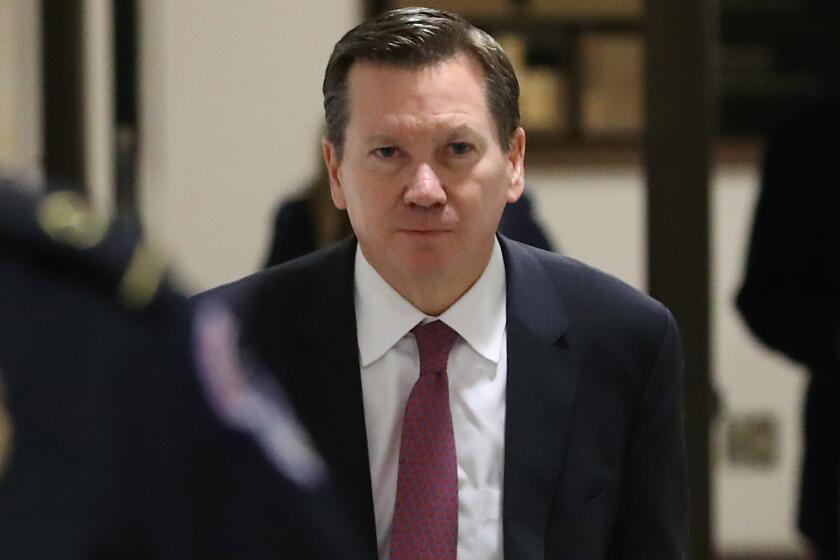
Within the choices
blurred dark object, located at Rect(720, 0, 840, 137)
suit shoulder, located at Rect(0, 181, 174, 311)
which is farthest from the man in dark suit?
blurred dark object, located at Rect(720, 0, 840, 137)

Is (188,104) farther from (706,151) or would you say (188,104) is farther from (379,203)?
(379,203)

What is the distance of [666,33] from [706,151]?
0.50 feet

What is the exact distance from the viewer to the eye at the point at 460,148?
3.49ft

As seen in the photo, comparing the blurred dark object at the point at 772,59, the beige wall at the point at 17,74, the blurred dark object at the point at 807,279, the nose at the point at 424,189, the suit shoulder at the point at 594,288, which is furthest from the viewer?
the blurred dark object at the point at 772,59

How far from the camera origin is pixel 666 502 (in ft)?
3.76

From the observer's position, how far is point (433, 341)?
112cm

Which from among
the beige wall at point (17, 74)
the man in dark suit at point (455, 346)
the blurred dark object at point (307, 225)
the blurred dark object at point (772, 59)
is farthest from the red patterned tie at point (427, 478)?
the blurred dark object at point (772, 59)

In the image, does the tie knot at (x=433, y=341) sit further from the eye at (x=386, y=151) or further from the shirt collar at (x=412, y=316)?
the eye at (x=386, y=151)

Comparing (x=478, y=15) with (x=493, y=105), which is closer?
(x=493, y=105)

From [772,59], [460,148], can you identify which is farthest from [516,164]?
[772,59]

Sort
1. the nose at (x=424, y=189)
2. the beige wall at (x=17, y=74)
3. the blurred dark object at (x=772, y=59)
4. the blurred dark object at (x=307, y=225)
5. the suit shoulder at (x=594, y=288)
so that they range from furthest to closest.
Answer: the blurred dark object at (x=772, y=59)
the beige wall at (x=17, y=74)
the blurred dark object at (x=307, y=225)
the suit shoulder at (x=594, y=288)
the nose at (x=424, y=189)

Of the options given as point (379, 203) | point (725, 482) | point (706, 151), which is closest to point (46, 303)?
point (379, 203)

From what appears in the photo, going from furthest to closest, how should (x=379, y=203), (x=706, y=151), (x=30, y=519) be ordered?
(x=706, y=151) → (x=379, y=203) → (x=30, y=519)

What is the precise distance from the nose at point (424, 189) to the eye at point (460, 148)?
0.9 inches
